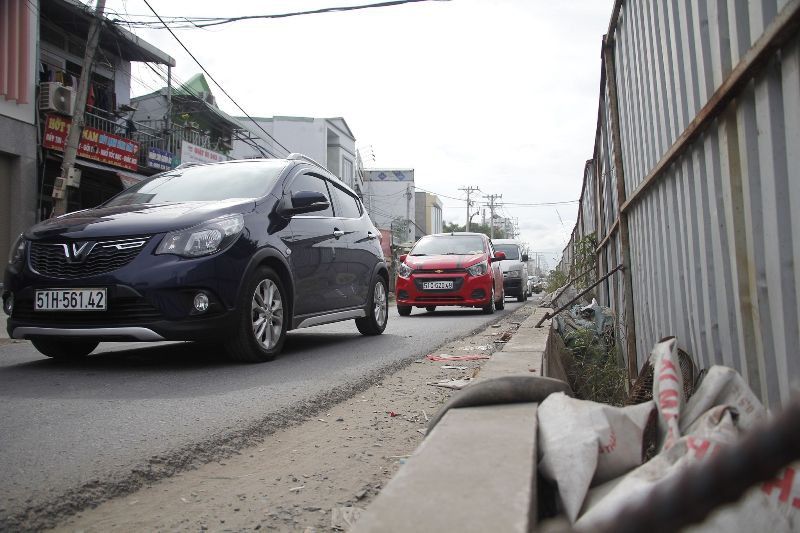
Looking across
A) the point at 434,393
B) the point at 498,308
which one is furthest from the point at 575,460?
the point at 498,308

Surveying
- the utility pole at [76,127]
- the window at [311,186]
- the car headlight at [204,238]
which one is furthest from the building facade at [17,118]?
the car headlight at [204,238]

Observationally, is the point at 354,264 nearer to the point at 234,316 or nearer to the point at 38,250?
the point at 234,316

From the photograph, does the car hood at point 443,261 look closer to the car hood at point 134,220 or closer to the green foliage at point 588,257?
the green foliage at point 588,257

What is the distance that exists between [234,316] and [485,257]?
294 inches

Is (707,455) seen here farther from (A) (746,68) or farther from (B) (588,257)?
(B) (588,257)

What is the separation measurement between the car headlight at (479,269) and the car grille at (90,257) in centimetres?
727

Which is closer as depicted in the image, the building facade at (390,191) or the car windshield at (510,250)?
the car windshield at (510,250)

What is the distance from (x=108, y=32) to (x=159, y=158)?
3.66 metres

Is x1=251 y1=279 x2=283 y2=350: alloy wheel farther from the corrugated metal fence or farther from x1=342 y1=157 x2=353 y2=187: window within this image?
x1=342 y1=157 x2=353 y2=187: window

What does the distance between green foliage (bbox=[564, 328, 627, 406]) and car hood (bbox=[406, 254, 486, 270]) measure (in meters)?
4.63

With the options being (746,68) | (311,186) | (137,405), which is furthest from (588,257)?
(746,68)

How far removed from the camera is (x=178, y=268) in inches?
169

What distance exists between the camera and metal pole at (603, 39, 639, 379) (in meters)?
4.43

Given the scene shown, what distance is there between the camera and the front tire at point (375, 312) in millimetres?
7152
